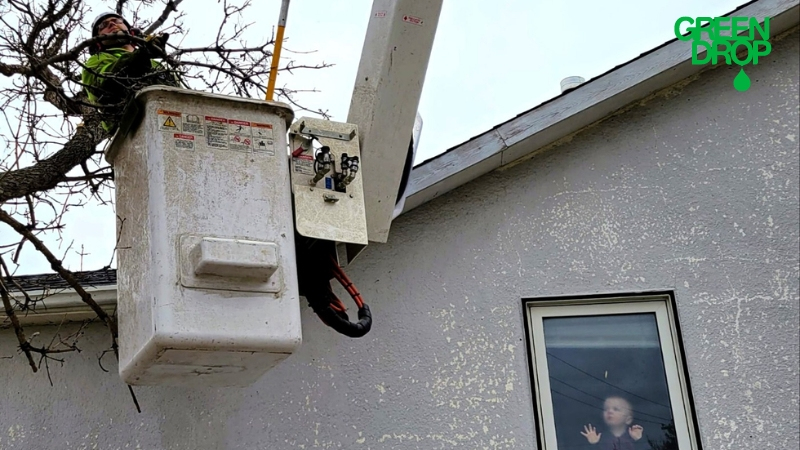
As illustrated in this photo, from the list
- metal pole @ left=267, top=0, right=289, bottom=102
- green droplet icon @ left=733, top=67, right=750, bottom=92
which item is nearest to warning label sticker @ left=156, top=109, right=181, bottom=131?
metal pole @ left=267, top=0, right=289, bottom=102

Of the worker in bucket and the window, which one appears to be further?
the window

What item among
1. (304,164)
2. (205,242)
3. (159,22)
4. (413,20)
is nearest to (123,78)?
(304,164)

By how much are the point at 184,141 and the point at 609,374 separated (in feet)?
8.63

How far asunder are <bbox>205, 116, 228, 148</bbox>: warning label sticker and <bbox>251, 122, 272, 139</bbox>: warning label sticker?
0.12m

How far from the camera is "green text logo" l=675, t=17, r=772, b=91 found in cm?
578

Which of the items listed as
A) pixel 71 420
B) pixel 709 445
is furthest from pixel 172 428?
pixel 709 445

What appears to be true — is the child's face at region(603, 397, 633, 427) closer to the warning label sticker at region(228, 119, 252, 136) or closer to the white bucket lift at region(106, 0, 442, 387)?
the white bucket lift at region(106, 0, 442, 387)

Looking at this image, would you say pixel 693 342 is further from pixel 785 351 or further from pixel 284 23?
pixel 284 23

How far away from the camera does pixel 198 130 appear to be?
3941 millimetres

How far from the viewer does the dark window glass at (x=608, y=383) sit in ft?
16.8

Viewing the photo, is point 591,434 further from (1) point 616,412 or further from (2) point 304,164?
(2) point 304,164

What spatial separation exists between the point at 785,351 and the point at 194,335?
3149mm

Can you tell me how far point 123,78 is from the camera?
4297 millimetres

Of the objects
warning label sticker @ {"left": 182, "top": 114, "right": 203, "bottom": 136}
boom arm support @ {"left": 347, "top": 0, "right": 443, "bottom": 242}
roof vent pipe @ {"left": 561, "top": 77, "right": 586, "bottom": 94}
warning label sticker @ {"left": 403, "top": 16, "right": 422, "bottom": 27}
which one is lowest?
warning label sticker @ {"left": 182, "top": 114, "right": 203, "bottom": 136}
